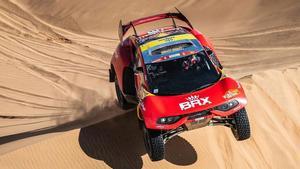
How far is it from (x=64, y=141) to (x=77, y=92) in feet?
12.7

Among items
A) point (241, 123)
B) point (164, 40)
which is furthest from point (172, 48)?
point (241, 123)

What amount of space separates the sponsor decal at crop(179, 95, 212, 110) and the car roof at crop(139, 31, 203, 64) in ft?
3.72

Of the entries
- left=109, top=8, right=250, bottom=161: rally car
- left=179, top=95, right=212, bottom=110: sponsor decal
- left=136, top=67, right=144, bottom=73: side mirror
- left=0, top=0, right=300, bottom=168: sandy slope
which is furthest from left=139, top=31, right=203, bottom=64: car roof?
left=0, top=0, right=300, bottom=168: sandy slope

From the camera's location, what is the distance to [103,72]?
13633 millimetres

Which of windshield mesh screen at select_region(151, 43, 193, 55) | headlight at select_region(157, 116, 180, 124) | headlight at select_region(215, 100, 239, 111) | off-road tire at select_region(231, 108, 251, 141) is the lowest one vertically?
off-road tire at select_region(231, 108, 251, 141)

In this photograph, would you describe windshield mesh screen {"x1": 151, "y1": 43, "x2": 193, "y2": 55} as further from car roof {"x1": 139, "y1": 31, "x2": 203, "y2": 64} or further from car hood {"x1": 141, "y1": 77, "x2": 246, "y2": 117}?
car hood {"x1": 141, "y1": 77, "x2": 246, "y2": 117}

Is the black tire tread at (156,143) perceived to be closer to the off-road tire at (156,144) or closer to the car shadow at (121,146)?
the off-road tire at (156,144)

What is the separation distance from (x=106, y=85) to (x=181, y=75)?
462 cm

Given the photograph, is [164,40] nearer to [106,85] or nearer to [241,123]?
[241,123]

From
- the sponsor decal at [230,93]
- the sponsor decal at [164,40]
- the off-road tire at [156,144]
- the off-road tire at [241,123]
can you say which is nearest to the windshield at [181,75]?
the sponsor decal at [230,93]

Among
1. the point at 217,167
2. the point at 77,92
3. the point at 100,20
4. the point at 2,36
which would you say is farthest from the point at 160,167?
the point at 100,20

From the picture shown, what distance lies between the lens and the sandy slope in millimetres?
8430

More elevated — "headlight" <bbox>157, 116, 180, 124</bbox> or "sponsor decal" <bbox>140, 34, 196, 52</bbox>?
"sponsor decal" <bbox>140, 34, 196, 52</bbox>

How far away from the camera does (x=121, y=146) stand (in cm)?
854
